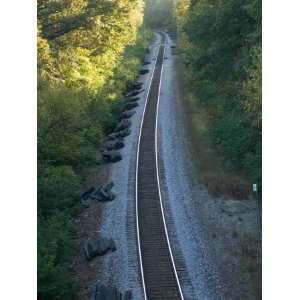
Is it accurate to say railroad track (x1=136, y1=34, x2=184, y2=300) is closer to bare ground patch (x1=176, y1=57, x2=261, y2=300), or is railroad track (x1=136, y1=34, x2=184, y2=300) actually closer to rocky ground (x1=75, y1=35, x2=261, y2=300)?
rocky ground (x1=75, y1=35, x2=261, y2=300)

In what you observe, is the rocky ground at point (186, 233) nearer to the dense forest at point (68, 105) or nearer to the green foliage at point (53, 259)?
the green foliage at point (53, 259)

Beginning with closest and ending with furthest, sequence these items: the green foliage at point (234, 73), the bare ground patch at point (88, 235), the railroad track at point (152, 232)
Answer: the railroad track at point (152, 232)
the bare ground patch at point (88, 235)
the green foliage at point (234, 73)

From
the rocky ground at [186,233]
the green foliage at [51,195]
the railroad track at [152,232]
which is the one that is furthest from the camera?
the green foliage at [51,195]

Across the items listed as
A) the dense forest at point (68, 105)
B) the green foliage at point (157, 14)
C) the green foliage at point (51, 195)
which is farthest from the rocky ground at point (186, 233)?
the green foliage at point (157, 14)

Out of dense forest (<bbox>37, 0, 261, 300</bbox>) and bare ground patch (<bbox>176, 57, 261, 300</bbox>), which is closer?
bare ground patch (<bbox>176, 57, 261, 300</bbox>)

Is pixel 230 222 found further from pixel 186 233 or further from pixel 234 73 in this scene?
pixel 234 73

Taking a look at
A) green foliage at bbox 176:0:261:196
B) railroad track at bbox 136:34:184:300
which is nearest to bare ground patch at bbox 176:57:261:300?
green foliage at bbox 176:0:261:196
